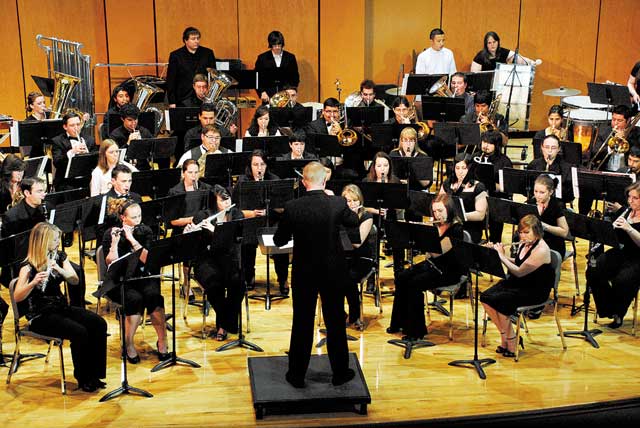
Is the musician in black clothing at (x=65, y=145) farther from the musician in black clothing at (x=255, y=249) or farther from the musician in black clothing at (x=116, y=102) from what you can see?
the musician in black clothing at (x=255, y=249)

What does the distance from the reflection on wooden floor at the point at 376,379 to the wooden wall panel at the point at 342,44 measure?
573cm

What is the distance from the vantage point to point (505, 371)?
5152 millimetres

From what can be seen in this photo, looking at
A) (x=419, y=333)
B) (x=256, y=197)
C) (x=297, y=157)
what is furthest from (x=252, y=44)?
(x=419, y=333)

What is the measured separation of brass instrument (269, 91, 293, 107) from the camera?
874 cm

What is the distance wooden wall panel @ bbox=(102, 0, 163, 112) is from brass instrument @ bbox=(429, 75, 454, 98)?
13.3 ft

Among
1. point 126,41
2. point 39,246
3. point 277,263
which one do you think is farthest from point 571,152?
point 126,41

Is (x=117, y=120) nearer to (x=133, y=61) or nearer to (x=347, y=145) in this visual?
(x=347, y=145)

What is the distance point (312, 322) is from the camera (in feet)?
14.6

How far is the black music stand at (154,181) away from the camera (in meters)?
6.12

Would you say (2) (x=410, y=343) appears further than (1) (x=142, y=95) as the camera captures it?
No

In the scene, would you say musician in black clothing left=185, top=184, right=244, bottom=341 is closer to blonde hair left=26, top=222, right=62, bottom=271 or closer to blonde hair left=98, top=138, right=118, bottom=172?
blonde hair left=26, top=222, right=62, bottom=271

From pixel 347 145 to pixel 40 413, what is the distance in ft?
14.1

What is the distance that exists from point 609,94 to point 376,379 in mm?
4937

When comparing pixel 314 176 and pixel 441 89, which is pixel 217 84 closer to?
pixel 441 89
